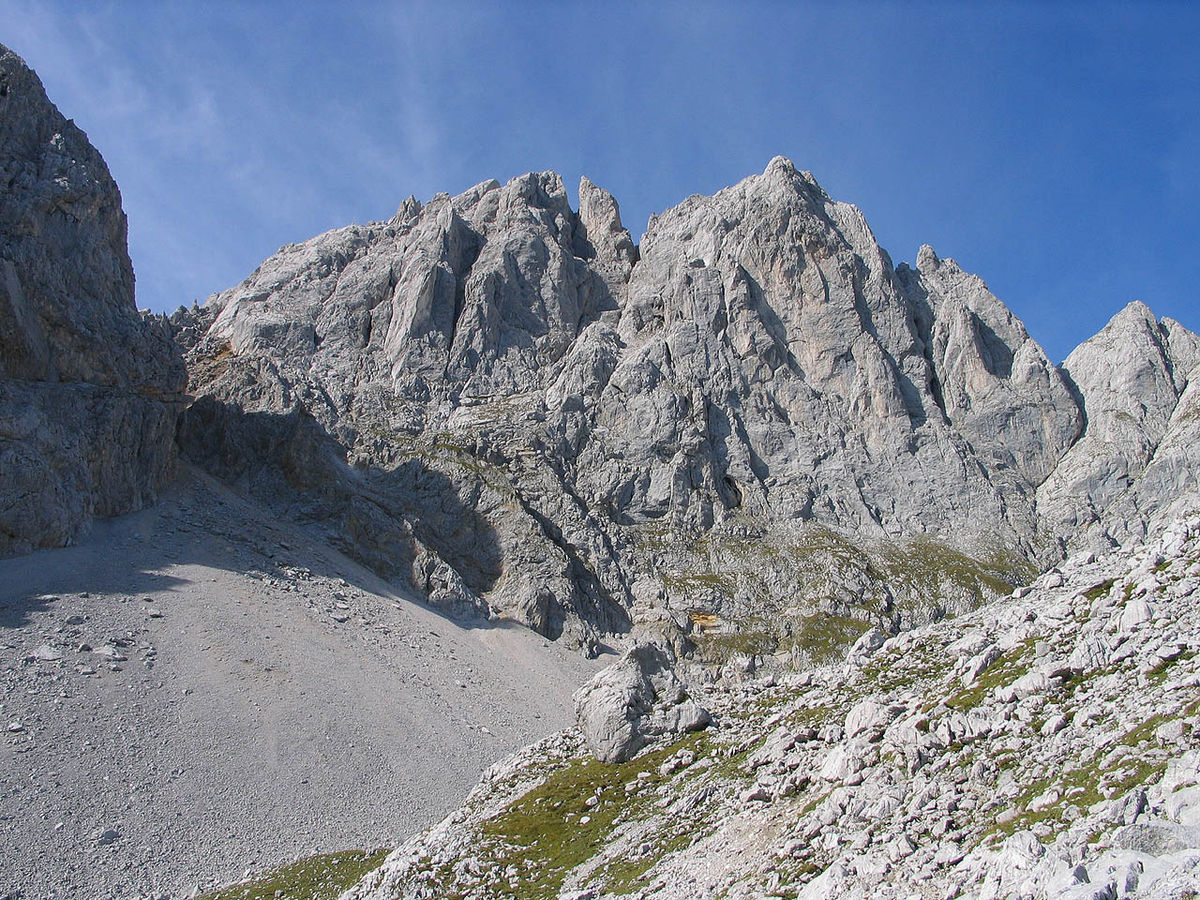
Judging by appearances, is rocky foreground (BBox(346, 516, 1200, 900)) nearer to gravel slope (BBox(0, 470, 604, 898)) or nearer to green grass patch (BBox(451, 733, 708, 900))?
green grass patch (BBox(451, 733, 708, 900))

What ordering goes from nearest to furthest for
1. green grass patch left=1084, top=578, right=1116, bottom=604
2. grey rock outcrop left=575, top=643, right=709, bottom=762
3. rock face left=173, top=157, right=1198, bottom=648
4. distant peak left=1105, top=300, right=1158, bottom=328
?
1. green grass patch left=1084, top=578, right=1116, bottom=604
2. grey rock outcrop left=575, top=643, right=709, bottom=762
3. rock face left=173, top=157, right=1198, bottom=648
4. distant peak left=1105, top=300, right=1158, bottom=328

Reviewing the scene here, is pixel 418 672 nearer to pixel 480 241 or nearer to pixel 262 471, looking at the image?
pixel 262 471

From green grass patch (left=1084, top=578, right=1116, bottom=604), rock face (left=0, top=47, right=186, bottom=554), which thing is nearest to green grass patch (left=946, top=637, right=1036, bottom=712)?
green grass patch (left=1084, top=578, right=1116, bottom=604)

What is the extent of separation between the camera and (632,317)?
138 meters

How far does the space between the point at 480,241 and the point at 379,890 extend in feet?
422

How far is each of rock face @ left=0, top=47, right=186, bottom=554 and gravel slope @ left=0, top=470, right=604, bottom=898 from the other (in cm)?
397

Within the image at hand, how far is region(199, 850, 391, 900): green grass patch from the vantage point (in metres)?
37.3

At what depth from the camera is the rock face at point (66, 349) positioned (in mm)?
76438

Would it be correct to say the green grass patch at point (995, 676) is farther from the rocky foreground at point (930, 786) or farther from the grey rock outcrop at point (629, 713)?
the grey rock outcrop at point (629, 713)

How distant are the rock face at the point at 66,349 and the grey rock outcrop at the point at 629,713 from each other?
201 feet

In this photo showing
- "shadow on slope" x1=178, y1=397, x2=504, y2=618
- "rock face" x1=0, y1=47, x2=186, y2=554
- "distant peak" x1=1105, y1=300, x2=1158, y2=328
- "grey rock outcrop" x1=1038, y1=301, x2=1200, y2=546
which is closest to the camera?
"rock face" x1=0, y1=47, x2=186, y2=554

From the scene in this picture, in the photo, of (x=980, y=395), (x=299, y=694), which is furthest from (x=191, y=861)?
(x=980, y=395)

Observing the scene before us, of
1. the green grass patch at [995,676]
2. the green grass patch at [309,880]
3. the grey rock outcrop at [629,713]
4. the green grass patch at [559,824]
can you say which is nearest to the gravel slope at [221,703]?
the green grass patch at [309,880]

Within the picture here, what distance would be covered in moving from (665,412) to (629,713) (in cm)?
9251
